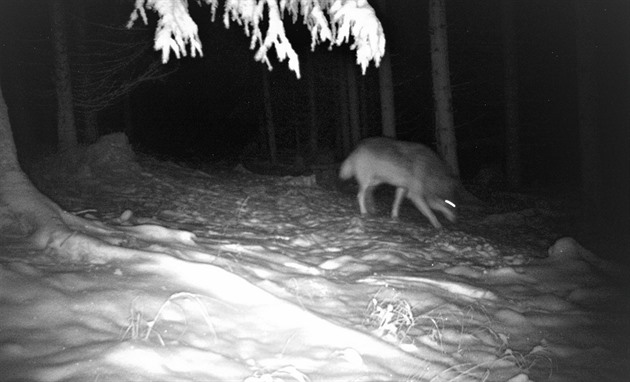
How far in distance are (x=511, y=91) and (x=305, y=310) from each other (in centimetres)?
1591

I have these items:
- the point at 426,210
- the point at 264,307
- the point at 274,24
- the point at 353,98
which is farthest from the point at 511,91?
the point at 264,307

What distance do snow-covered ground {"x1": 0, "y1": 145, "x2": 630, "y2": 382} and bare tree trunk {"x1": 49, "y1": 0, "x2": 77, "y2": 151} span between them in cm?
525

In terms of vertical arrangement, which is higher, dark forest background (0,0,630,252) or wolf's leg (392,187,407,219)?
dark forest background (0,0,630,252)

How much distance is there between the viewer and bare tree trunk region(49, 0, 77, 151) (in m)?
11.8

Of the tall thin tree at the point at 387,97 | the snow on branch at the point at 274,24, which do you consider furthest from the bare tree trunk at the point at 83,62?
the snow on branch at the point at 274,24

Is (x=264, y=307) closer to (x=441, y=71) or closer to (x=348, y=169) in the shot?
(x=348, y=169)

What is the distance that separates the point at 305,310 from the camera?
158 inches

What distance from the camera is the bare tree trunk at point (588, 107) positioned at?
1275cm

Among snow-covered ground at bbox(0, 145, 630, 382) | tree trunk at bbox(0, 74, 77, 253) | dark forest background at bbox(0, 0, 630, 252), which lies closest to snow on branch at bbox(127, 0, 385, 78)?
snow-covered ground at bbox(0, 145, 630, 382)

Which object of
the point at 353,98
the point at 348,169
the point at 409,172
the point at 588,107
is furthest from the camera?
the point at 353,98

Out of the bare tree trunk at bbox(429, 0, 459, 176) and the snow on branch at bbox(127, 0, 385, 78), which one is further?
the bare tree trunk at bbox(429, 0, 459, 176)

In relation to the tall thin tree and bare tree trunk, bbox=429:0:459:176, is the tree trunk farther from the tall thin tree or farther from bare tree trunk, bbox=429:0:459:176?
the tall thin tree

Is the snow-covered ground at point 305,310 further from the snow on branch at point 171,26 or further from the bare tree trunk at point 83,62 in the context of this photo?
the bare tree trunk at point 83,62

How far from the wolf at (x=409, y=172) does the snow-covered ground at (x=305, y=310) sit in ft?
5.87
